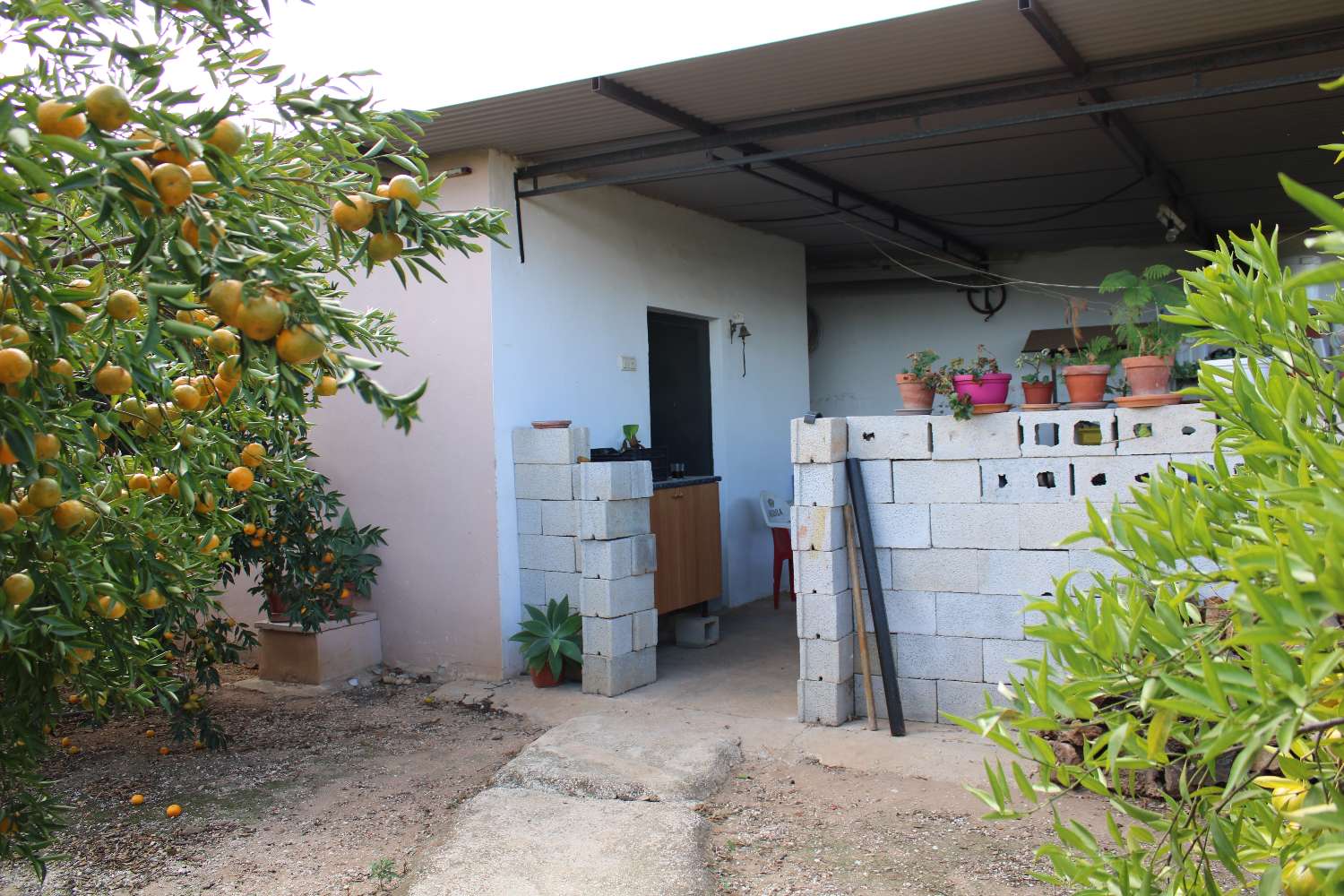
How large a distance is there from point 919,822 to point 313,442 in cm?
439

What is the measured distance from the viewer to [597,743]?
4.62 meters

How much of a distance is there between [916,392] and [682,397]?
9.49 feet

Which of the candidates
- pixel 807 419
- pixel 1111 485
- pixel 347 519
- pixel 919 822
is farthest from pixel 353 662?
pixel 1111 485

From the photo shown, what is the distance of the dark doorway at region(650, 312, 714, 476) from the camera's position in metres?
7.65

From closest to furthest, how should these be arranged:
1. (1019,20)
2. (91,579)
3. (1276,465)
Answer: (1276,465) < (91,579) < (1019,20)

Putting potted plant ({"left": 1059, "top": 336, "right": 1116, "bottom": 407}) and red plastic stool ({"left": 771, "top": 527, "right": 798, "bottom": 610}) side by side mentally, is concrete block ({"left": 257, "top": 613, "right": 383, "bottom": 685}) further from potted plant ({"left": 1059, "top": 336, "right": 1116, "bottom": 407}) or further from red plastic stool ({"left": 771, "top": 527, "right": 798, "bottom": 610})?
potted plant ({"left": 1059, "top": 336, "right": 1116, "bottom": 407})

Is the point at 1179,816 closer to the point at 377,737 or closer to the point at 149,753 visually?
the point at 377,737

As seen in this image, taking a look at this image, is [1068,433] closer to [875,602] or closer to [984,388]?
[984,388]

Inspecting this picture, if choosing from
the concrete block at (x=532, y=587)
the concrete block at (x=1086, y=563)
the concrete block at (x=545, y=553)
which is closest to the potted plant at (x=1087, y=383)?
the concrete block at (x=1086, y=563)

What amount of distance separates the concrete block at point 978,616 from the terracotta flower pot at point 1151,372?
1.09 m

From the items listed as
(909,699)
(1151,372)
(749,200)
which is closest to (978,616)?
(909,699)

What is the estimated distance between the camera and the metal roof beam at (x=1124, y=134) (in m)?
4.17

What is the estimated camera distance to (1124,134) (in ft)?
19.1

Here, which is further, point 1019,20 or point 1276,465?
point 1019,20
